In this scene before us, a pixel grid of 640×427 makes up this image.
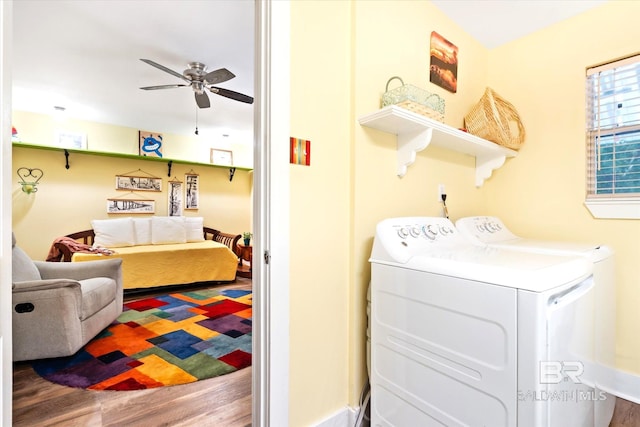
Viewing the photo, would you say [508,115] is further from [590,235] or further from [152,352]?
[152,352]

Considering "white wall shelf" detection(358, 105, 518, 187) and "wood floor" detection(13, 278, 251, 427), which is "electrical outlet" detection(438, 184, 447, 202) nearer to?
"white wall shelf" detection(358, 105, 518, 187)

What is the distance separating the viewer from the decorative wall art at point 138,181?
15.8ft

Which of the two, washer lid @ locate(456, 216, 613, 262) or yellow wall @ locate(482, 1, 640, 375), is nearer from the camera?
washer lid @ locate(456, 216, 613, 262)

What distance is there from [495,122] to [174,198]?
4.94m

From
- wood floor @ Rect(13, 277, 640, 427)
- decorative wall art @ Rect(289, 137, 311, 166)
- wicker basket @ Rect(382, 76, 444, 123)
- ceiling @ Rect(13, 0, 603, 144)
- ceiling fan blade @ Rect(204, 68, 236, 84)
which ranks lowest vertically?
wood floor @ Rect(13, 277, 640, 427)

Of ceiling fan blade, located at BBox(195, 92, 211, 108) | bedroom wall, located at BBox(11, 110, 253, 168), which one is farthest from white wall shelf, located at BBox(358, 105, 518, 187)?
bedroom wall, located at BBox(11, 110, 253, 168)

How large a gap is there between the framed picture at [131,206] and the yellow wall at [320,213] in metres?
4.57

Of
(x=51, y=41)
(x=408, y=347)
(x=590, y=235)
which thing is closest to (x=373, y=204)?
(x=408, y=347)

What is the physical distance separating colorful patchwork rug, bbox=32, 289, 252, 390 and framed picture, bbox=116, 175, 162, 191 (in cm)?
220

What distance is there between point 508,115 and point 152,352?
3.15 metres

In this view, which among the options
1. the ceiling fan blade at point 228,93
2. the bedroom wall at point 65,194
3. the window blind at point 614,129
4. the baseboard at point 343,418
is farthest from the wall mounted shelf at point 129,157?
the window blind at point 614,129

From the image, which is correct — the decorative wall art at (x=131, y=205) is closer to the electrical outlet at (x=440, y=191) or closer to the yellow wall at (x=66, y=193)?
the yellow wall at (x=66, y=193)

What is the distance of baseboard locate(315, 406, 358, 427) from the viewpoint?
1412mm

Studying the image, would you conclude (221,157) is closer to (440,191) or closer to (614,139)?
(440,191)
